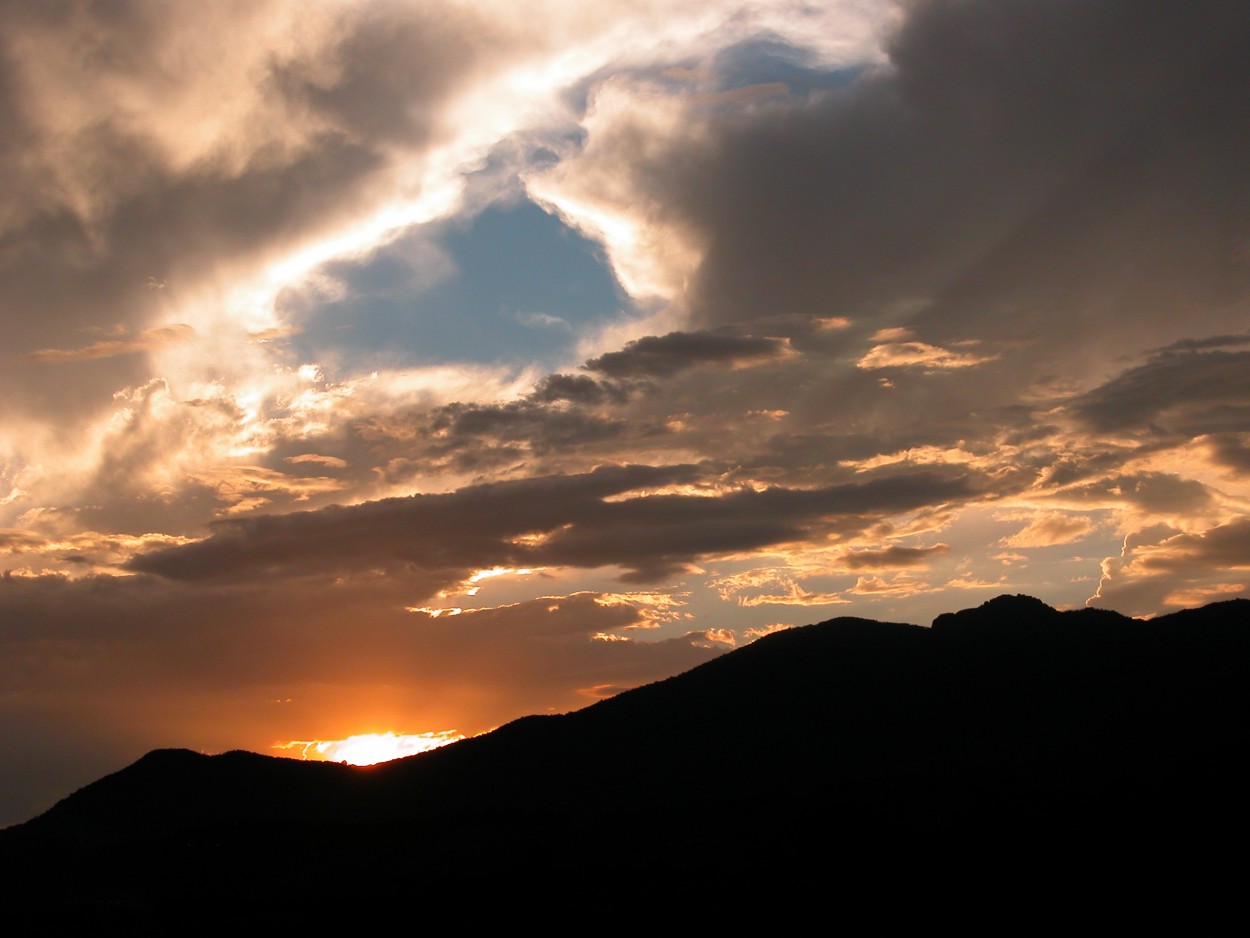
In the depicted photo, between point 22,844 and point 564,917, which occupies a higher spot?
point 22,844

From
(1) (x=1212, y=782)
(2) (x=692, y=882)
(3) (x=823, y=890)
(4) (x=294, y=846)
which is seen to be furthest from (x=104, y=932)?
(1) (x=1212, y=782)

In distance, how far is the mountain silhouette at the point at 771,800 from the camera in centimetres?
10625

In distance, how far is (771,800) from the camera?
126m

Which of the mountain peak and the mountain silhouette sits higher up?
the mountain peak

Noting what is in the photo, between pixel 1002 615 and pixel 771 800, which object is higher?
pixel 1002 615

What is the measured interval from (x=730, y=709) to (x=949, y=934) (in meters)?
55.9

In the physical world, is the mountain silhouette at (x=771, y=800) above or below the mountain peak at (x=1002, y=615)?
below

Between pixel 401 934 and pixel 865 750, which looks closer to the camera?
pixel 401 934

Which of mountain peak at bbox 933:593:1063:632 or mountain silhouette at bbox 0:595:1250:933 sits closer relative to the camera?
mountain silhouette at bbox 0:595:1250:933

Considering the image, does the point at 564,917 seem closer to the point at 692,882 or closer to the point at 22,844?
the point at 692,882

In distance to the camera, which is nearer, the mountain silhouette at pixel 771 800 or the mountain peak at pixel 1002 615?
the mountain silhouette at pixel 771 800

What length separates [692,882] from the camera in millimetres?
110812

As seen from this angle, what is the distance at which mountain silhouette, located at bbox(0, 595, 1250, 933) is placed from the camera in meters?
106

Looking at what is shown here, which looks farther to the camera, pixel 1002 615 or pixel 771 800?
pixel 1002 615
